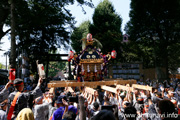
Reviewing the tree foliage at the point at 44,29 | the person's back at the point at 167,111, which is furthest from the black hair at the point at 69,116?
the tree foliage at the point at 44,29

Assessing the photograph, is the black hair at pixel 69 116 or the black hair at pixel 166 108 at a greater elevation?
the black hair at pixel 166 108

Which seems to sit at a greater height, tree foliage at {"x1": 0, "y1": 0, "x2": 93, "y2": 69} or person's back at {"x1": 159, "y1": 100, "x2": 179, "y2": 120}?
tree foliage at {"x1": 0, "y1": 0, "x2": 93, "y2": 69}

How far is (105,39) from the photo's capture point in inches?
961

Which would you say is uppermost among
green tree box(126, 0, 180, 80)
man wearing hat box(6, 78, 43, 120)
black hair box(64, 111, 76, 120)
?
green tree box(126, 0, 180, 80)

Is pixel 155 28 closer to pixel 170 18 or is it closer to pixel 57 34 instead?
pixel 170 18

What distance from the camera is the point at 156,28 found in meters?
20.7

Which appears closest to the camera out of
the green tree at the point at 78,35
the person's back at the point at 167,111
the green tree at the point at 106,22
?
the person's back at the point at 167,111

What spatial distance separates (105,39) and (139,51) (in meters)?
5.29

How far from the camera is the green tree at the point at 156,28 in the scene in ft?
65.2

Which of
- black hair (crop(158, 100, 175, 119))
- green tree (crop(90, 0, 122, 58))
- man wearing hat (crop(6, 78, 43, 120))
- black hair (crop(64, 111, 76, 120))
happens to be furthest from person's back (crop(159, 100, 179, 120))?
green tree (crop(90, 0, 122, 58))

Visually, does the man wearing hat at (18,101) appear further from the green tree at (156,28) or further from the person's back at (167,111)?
the green tree at (156,28)

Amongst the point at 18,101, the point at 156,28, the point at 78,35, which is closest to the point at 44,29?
the point at 78,35

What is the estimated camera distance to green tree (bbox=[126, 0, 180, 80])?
19875 millimetres

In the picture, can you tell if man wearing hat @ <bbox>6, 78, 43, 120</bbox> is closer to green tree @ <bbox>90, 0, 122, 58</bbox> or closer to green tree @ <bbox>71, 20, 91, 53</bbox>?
green tree @ <bbox>90, 0, 122, 58</bbox>
